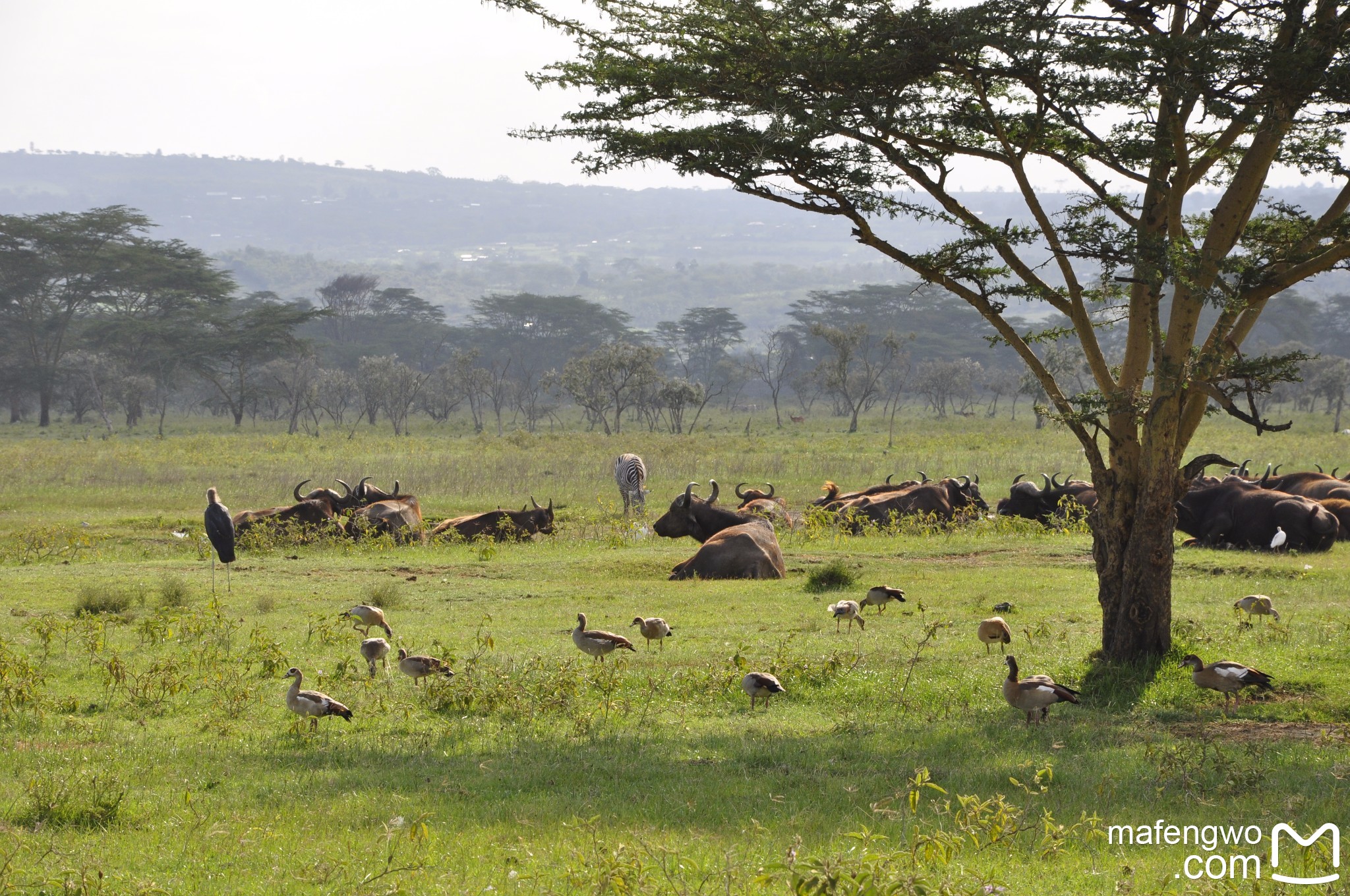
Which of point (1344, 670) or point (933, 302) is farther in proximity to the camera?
point (933, 302)

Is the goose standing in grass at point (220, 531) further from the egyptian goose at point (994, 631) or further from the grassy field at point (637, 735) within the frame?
the egyptian goose at point (994, 631)

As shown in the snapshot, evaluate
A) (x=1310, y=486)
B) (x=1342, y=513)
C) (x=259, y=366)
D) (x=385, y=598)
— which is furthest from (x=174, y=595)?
(x=259, y=366)

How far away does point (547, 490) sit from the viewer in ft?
92.7

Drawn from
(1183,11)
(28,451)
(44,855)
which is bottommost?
(28,451)

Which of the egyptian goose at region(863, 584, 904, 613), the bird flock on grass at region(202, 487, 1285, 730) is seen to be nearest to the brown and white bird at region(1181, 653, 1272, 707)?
the bird flock on grass at region(202, 487, 1285, 730)

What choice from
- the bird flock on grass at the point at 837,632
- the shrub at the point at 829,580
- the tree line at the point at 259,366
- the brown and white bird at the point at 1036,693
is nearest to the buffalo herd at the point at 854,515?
the shrub at the point at 829,580

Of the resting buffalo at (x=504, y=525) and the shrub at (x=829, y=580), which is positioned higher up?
→ the shrub at (x=829, y=580)

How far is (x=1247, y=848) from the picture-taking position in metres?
5.52

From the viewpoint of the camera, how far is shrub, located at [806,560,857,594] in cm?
1468

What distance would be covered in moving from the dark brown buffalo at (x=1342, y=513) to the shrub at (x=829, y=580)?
Result: 9396mm

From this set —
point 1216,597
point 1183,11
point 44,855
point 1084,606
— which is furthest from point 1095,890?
point 1216,597

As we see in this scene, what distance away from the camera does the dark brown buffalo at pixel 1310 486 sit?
20547 millimetres

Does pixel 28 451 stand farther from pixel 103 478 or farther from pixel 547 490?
pixel 547 490

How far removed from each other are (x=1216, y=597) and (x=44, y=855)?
40.7 feet
